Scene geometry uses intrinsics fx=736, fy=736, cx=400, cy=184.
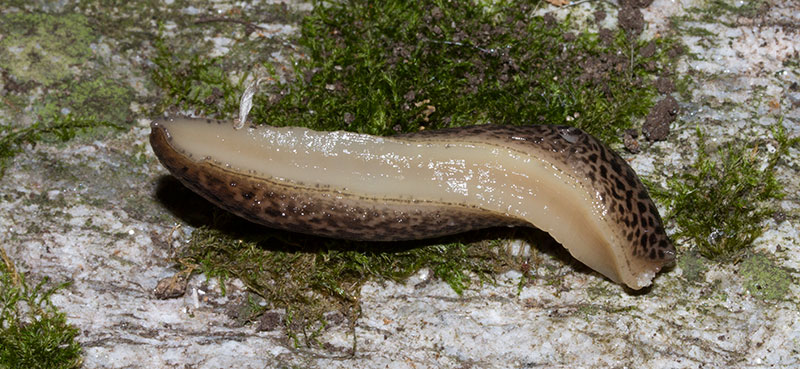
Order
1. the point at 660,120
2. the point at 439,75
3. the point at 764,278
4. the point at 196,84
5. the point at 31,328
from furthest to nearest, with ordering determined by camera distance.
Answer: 1. the point at 196,84
2. the point at 439,75
3. the point at 660,120
4. the point at 764,278
5. the point at 31,328

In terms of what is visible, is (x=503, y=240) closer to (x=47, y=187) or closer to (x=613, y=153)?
(x=613, y=153)

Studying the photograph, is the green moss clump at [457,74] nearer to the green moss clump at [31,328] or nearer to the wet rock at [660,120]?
the wet rock at [660,120]

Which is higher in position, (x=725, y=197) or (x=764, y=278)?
(x=725, y=197)

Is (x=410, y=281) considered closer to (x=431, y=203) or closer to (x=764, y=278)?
(x=431, y=203)

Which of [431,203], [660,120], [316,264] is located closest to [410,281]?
[316,264]

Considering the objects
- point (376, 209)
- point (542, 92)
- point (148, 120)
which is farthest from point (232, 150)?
point (542, 92)

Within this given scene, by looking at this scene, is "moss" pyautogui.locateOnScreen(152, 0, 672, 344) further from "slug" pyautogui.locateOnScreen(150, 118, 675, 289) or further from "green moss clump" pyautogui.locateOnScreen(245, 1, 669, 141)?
"slug" pyautogui.locateOnScreen(150, 118, 675, 289)
